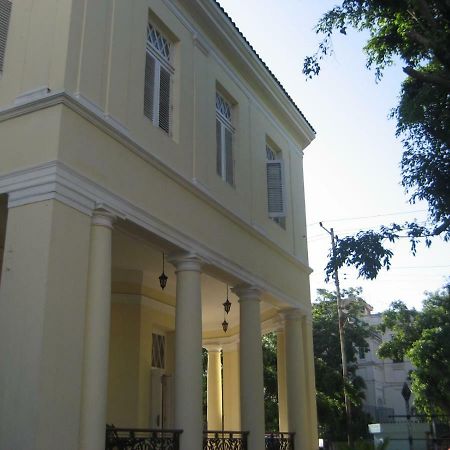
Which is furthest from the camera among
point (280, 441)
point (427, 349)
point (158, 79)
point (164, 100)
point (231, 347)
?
point (427, 349)

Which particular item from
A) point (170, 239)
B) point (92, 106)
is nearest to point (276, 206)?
point (170, 239)

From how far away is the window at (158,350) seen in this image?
14336 millimetres

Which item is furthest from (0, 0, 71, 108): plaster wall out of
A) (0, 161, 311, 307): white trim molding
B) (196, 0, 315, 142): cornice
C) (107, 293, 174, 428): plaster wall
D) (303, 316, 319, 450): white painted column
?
(303, 316, 319, 450): white painted column

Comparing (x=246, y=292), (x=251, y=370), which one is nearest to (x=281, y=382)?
(x=251, y=370)

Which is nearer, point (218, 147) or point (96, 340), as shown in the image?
point (96, 340)

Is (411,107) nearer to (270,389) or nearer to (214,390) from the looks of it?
(214,390)

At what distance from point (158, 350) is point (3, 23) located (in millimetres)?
8343

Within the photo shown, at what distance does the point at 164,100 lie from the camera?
10859 millimetres

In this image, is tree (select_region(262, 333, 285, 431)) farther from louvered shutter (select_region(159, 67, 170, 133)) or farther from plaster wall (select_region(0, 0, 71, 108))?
plaster wall (select_region(0, 0, 71, 108))

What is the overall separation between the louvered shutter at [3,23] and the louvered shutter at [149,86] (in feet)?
7.76

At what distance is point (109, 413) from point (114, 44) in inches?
297

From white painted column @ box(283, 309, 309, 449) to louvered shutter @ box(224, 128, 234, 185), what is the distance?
437cm

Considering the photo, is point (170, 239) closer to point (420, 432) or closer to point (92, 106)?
point (92, 106)

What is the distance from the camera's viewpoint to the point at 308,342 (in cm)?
1561
